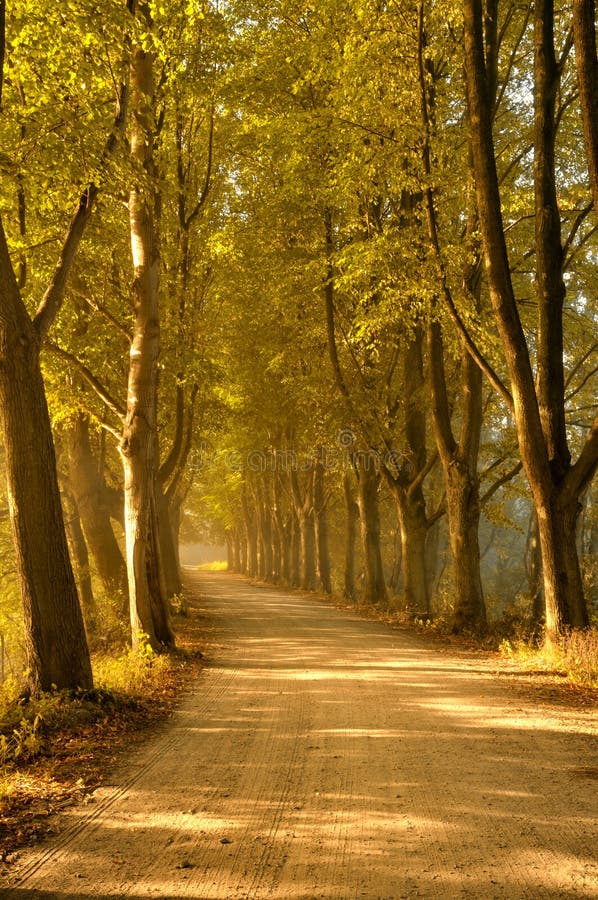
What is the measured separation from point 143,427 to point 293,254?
887 cm

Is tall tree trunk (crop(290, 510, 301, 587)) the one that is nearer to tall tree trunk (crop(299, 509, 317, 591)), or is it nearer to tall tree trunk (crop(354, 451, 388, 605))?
tall tree trunk (crop(299, 509, 317, 591))

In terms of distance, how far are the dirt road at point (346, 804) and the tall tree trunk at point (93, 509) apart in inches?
385

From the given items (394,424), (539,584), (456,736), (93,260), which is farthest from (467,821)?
(539,584)

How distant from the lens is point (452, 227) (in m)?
15.1

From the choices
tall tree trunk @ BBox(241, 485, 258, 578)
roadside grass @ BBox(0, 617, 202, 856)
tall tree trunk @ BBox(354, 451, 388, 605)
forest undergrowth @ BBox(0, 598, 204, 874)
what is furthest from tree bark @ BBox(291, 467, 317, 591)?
roadside grass @ BBox(0, 617, 202, 856)

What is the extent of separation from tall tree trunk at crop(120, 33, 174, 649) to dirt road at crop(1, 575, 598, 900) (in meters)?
3.37

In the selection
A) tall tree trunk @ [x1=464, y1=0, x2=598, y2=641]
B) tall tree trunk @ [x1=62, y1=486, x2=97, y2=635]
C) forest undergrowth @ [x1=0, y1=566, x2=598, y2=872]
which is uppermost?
tall tree trunk @ [x1=464, y1=0, x2=598, y2=641]

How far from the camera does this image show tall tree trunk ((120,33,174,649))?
39.3ft

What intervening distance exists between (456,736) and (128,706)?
12.1ft

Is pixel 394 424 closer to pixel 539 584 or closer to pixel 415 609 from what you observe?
pixel 415 609

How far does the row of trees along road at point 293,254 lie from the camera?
27.5 ft

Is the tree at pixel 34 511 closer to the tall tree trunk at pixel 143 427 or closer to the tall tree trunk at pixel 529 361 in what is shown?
the tall tree trunk at pixel 143 427

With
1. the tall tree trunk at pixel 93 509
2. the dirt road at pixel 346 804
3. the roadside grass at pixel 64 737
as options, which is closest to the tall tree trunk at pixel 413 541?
the tall tree trunk at pixel 93 509

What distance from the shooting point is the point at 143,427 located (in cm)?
1238
